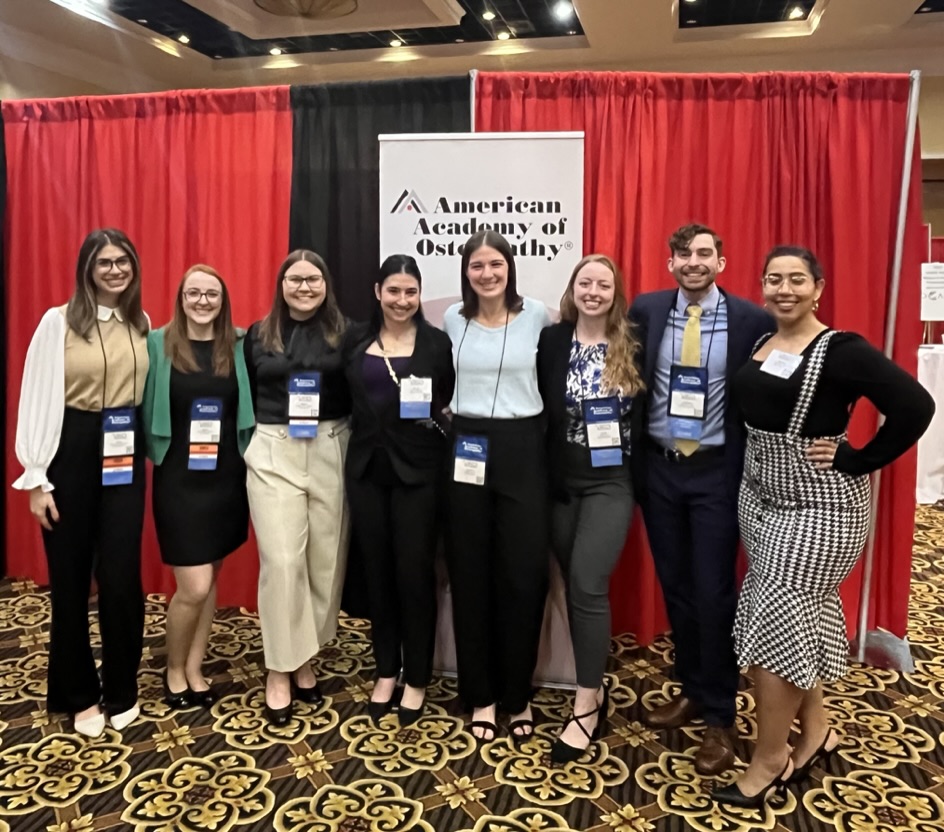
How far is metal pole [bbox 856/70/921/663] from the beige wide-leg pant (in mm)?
2173

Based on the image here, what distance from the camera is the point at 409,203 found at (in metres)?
3.08

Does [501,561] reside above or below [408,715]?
above

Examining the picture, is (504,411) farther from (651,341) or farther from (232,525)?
(232,525)

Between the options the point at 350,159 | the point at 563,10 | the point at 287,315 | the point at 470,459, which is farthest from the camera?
the point at 563,10

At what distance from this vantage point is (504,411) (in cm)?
241

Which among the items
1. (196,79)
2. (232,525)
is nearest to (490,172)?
(232,525)

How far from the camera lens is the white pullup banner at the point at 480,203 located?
301 cm

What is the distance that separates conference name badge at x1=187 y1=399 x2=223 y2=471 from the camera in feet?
8.38

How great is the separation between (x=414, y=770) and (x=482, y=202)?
7.12 feet

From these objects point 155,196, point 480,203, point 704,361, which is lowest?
point 704,361

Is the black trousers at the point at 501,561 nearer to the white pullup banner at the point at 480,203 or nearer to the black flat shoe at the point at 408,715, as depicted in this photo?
the black flat shoe at the point at 408,715

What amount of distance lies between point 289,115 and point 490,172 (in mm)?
1111

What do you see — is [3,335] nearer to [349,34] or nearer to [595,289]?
[595,289]

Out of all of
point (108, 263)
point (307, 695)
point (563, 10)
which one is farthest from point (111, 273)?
point (563, 10)
